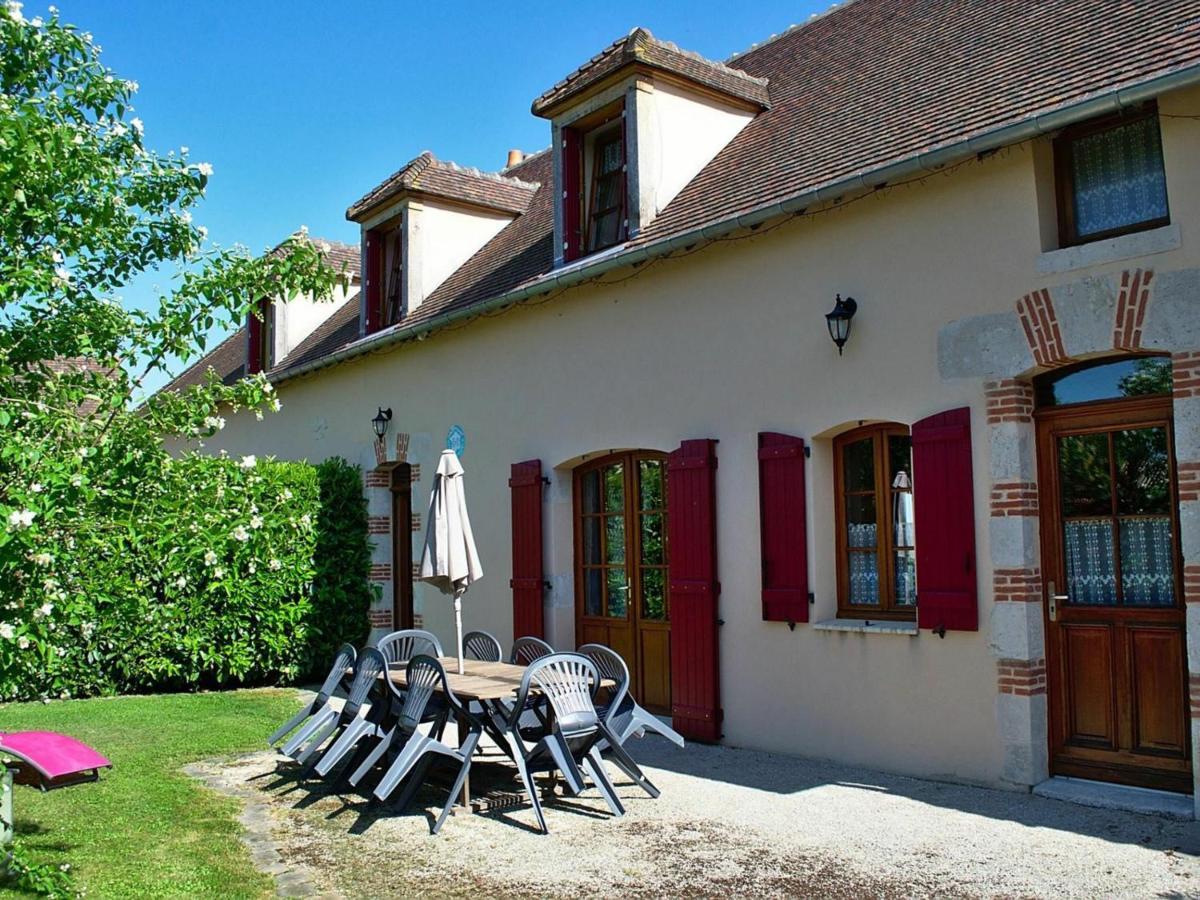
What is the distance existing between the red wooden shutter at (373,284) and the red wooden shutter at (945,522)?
8071 mm

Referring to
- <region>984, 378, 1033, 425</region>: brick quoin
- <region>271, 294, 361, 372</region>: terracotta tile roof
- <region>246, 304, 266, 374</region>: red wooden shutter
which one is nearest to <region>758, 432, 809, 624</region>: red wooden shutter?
<region>984, 378, 1033, 425</region>: brick quoin

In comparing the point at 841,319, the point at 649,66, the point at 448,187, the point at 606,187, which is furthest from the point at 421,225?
the point at 841,319

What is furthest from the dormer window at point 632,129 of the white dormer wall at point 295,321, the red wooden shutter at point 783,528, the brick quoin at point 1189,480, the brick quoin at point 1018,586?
the white dormer wall at point 295,321

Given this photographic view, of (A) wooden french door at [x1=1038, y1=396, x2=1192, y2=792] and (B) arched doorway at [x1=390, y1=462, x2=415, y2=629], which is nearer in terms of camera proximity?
(A) wooden french door at [x1=1038, y1=396, x2=1192, y2=792]

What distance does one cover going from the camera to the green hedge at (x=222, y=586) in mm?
4645

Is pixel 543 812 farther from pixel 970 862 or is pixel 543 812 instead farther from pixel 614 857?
pixel 970 862

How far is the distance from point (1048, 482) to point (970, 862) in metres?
2.37

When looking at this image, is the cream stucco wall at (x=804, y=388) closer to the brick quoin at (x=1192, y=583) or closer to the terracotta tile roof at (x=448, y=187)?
the brick quoin at (x=1192, y=583)

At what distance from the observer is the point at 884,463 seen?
7.23m

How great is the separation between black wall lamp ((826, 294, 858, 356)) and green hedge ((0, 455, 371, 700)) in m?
3.62

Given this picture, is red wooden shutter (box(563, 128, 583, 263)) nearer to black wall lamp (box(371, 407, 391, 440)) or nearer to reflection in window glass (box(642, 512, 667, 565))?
reflection in window glass (box(642, 512, 667, 565))

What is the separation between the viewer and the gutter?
5642 mm

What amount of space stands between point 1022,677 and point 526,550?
4.83 metres

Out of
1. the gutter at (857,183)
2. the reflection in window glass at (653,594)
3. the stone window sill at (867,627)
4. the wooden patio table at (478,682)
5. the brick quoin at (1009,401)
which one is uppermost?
the gutter at (857,183)
